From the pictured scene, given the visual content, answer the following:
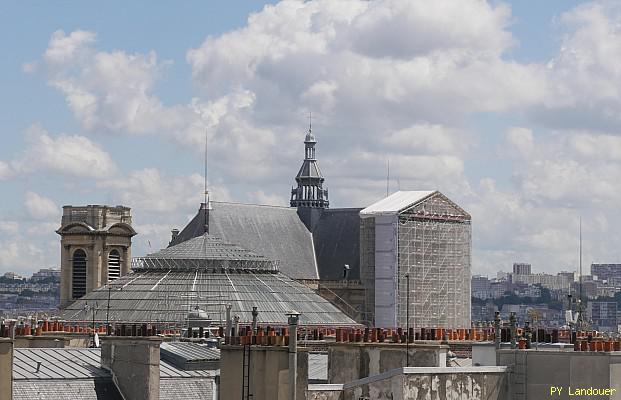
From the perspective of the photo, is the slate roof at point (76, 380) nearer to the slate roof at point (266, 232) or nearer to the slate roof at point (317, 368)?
the slate roof at point (317, 368)

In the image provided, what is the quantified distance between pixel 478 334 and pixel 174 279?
60.1 m

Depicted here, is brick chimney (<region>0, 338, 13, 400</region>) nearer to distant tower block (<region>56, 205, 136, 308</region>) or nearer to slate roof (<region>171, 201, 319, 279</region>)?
slate roof (<region>171, 201, 319, 279</region>)

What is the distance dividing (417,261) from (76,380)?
4204 inches

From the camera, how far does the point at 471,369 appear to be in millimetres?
39781

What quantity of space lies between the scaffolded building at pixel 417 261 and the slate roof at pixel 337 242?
3.44 metres

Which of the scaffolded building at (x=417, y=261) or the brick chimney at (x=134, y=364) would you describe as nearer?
the brick chimney at (x=134, y=364)

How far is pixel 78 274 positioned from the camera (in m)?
160

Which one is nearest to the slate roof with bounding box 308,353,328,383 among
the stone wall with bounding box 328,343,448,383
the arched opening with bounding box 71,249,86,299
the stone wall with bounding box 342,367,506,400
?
the stone wall with bounding box 328,343,448,383

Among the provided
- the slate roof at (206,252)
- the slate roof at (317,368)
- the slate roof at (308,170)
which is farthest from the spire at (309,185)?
the slate roof at (317,368)

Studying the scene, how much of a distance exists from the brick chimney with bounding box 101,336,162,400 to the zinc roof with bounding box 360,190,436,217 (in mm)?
105617

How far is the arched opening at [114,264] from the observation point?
6245 inches

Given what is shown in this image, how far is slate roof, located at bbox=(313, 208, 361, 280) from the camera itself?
162 m

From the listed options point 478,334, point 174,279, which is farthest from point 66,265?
point 478,334

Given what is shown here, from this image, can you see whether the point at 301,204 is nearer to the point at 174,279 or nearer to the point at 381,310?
the point at 381,310
